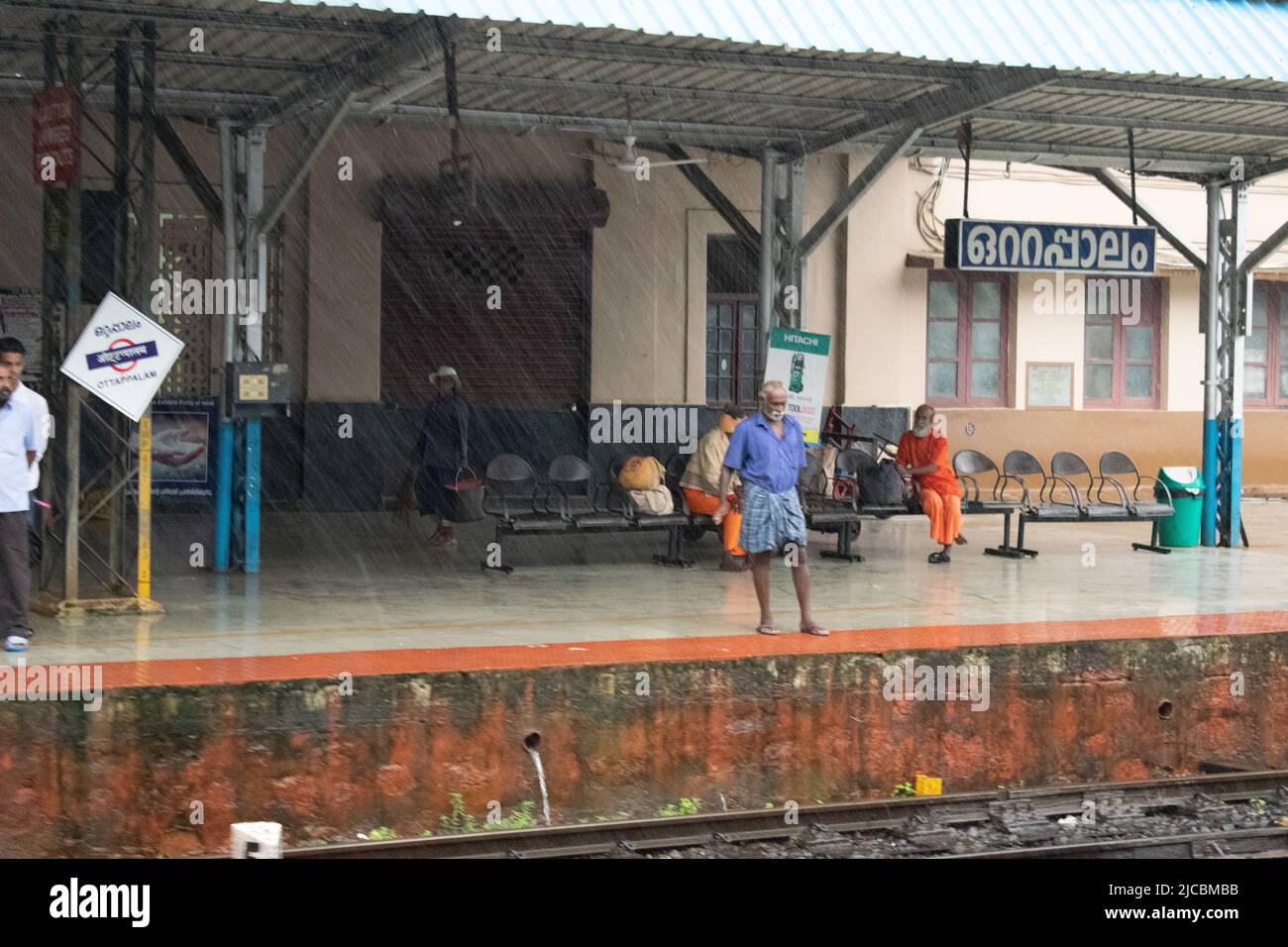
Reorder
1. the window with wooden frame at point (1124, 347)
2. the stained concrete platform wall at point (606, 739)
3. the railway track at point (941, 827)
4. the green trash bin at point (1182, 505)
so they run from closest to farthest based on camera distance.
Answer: the railway track at point (941, 827)
the stained concrete platform wall at point (606, 739)
the green trash bin at point (1182, 505)
the window with wooden frame at point (1124, 347)

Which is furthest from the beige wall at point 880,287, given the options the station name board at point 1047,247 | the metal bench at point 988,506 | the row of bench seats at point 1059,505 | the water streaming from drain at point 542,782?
the water streaming from drain at point 542,782

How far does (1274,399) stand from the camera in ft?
73.0

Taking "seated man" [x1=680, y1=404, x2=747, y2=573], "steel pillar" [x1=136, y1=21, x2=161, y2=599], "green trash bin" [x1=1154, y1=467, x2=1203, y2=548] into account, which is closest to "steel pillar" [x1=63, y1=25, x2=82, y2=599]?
"steel pillar" [x1=136, y1=21, x2=161, y2=599]

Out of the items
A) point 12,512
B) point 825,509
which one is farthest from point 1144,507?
point 12,512

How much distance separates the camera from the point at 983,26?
11.8 m

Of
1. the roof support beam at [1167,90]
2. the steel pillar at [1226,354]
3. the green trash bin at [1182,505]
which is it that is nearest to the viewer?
the roof support beam at [1167,90]

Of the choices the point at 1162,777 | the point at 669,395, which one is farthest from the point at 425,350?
the point at 1162,777

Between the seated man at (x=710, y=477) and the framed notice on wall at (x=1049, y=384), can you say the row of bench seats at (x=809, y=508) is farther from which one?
the framed notice on wall at (x=1049, y=384)

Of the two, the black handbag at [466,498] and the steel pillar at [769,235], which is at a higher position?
the steel pillar at [769,235]

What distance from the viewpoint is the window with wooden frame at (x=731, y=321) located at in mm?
19406
